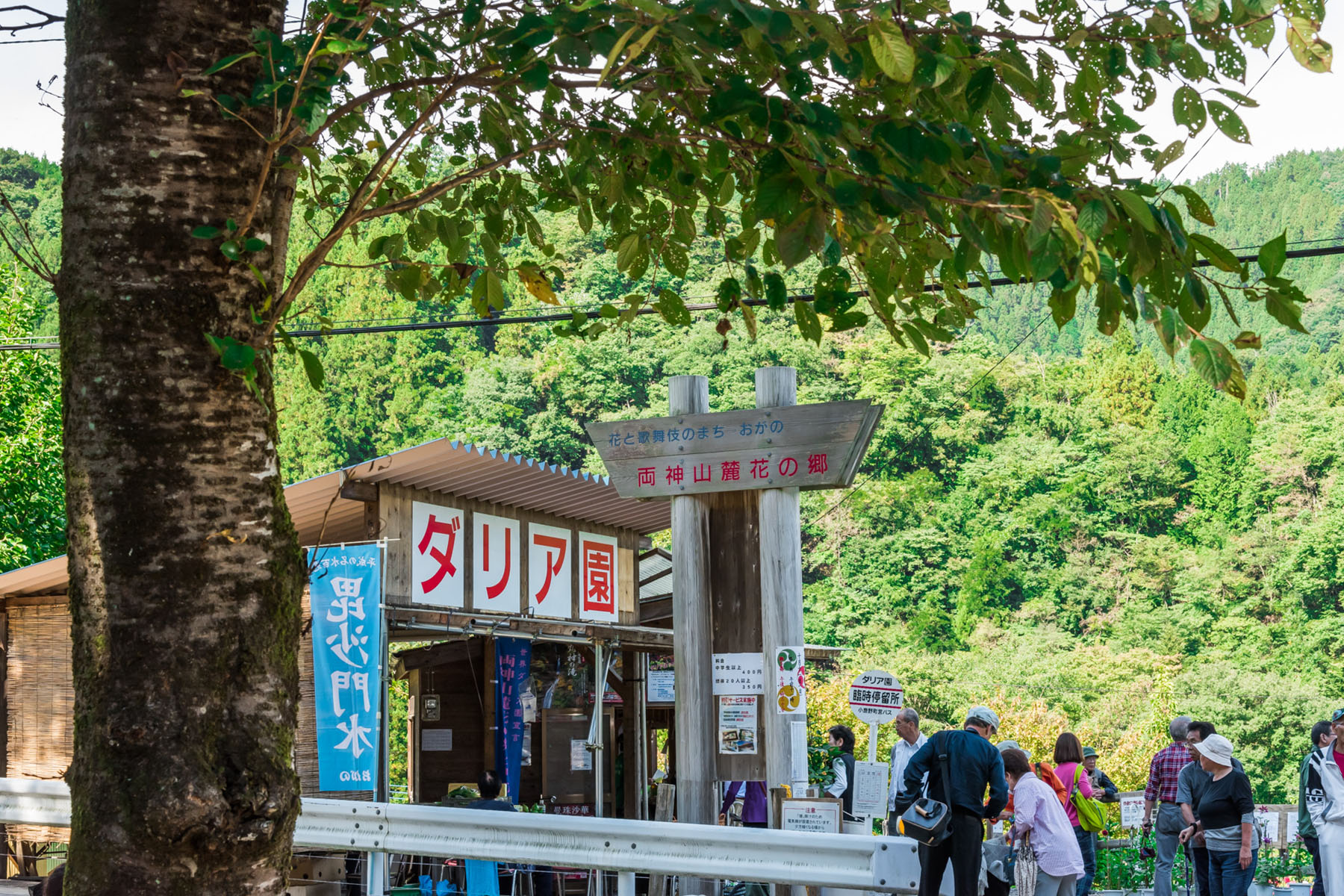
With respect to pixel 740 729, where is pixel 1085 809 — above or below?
below

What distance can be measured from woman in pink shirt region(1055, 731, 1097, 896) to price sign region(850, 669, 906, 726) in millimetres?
1226

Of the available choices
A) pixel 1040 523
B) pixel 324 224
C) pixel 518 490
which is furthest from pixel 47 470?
pixel 1040 523

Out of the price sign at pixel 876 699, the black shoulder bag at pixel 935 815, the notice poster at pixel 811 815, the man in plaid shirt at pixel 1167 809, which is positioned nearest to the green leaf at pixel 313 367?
the notice poster at pixel 811 815

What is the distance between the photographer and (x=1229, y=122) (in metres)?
3.29

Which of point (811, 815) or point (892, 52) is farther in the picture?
point (811, 815)

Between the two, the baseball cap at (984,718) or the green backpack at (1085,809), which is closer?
the baseball cap at (984,718)

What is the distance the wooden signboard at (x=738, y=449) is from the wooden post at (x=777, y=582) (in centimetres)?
13

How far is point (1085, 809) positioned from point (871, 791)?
174 cm

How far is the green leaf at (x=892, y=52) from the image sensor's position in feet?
8.87

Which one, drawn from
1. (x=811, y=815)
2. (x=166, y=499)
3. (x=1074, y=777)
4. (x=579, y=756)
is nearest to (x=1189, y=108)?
(x=166, y=499)

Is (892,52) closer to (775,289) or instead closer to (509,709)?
(775,289)

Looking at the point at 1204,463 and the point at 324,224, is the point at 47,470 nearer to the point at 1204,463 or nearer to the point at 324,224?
the point at 324,224

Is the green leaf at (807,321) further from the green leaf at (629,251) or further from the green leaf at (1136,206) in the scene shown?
the green leaf at (1136,206)

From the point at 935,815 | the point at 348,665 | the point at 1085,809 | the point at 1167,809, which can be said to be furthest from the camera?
the point at 1167,809
